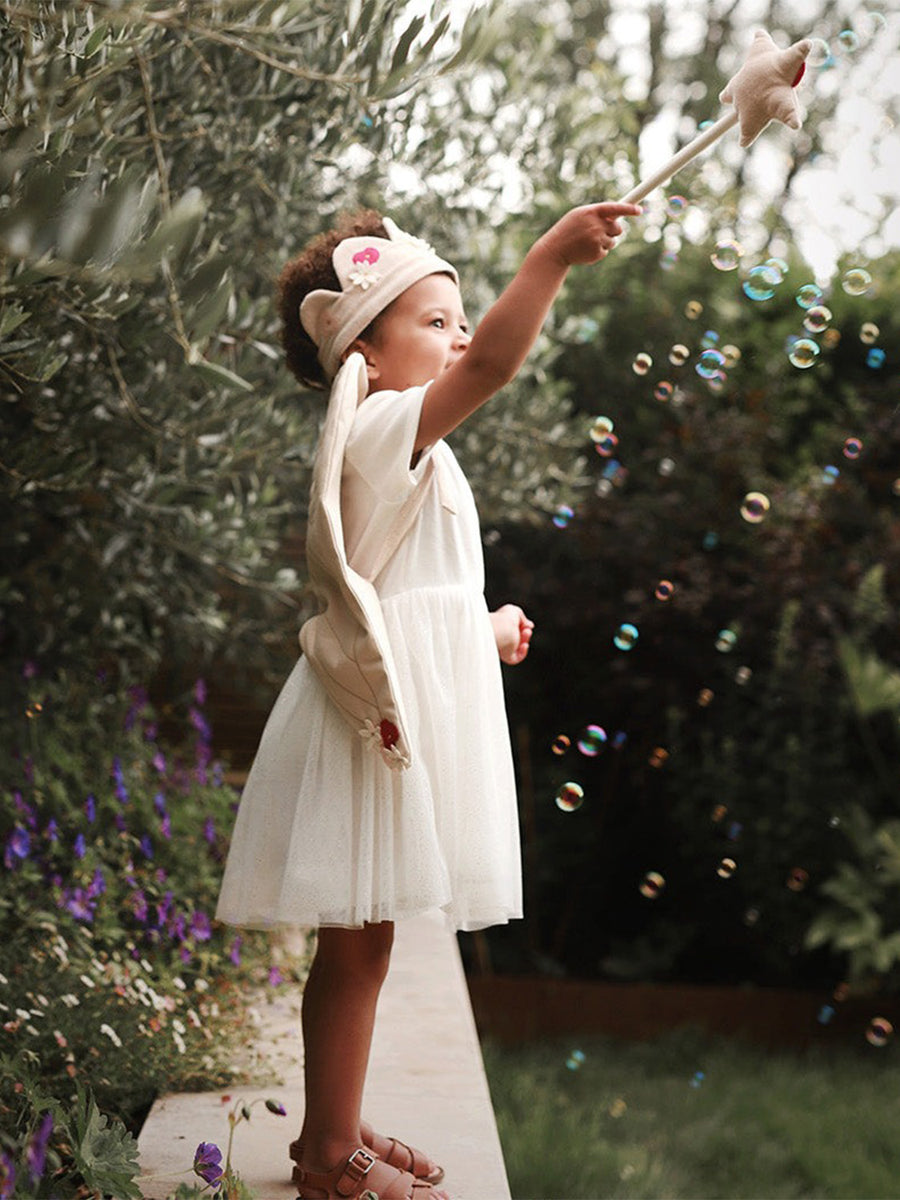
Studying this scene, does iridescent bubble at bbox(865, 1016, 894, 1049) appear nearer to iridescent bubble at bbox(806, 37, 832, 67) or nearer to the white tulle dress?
Result: the white tulle dress

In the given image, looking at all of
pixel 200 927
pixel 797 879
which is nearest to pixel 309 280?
pixel 200 927

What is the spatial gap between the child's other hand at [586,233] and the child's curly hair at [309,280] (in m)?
0.62

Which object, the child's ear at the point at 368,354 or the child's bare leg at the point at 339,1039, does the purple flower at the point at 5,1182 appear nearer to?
the child's bare leg at the point at 339,1039

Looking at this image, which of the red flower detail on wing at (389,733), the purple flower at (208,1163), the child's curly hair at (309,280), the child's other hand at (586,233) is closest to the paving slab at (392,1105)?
the purple flower at (208,1163)

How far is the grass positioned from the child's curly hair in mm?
2017

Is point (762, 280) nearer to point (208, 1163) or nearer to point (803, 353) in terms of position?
point (803, 353)

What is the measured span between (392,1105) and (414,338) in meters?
1.50

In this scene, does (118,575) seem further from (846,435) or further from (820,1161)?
(846,435)

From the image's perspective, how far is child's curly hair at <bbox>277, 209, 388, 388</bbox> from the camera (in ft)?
8.42

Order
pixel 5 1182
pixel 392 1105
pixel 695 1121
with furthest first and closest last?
pixel 695 1121 < pixel 392 1105 < pixel 5 1182

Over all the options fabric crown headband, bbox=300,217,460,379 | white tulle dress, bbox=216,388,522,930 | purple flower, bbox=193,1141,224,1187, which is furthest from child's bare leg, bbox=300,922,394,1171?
fabric crown headband, bbox=300,217,460,379

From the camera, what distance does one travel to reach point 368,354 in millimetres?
2420

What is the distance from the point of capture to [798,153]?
37.2 feet

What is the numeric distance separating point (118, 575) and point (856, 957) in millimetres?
2968
